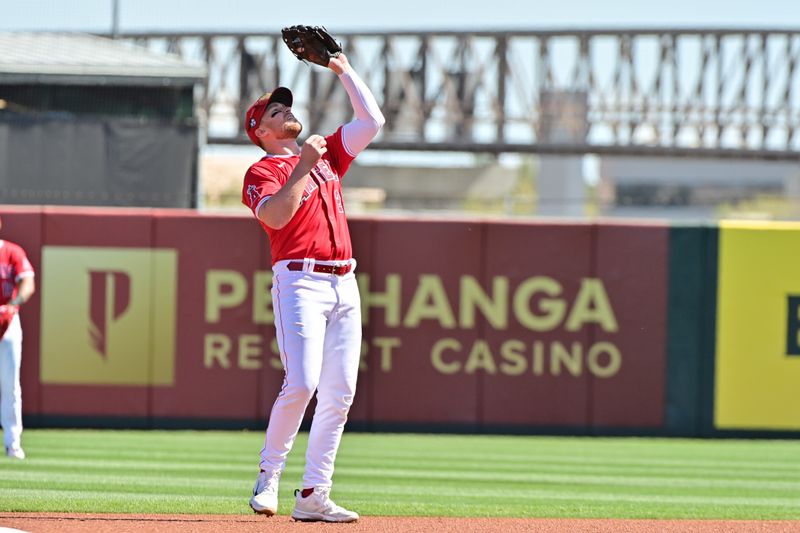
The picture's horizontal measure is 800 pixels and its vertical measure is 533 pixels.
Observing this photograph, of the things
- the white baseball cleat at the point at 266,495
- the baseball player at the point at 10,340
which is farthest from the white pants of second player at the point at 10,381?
the white baseball cleat at the point at 266,495

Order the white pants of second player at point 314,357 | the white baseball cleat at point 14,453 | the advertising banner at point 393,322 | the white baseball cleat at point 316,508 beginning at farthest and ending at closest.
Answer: the advertising banner at point 393,322 < the white baseball cleat at point 14,453 < the white baseball cleat at point 316,508 < the white pants of second player at point 314,357

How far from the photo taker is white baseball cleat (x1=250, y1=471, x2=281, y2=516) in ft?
19.3

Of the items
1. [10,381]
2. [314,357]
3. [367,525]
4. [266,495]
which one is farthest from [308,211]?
[10,381]

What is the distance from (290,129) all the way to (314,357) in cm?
104

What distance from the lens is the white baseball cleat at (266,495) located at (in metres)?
5.88

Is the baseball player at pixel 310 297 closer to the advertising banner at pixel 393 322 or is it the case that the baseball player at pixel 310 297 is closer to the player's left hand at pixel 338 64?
the player's left hand at pixel 338 64

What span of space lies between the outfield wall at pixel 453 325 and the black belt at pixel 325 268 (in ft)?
21.5

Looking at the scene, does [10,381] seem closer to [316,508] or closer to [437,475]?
[437,475]

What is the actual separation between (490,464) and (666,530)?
3836 mm

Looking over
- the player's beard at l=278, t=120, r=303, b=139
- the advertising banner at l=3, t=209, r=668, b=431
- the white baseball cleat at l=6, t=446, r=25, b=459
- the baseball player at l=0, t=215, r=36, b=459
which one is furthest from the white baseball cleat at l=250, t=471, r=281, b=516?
the advertising banner at l=3, t=209, r=668, b=431

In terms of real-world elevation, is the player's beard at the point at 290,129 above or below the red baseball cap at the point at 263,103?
below

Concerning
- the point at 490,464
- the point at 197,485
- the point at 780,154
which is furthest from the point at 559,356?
the point at 780,154

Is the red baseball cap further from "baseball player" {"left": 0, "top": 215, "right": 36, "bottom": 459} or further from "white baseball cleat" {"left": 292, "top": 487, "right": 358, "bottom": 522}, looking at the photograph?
"baseball player" {"left": 0, "top": 215, "right": 36, "bottom": 459}

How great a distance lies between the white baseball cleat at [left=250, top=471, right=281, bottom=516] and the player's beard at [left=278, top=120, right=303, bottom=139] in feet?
4.98
